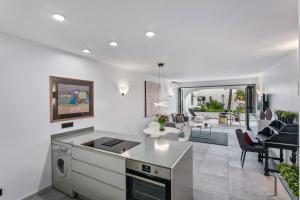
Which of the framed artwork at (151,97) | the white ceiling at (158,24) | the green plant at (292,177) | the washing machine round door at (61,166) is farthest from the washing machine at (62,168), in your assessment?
the framed artwork at (151,97)

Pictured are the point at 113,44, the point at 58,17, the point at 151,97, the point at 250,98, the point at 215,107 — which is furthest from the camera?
the point at 215,107

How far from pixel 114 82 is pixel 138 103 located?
1.31 metres

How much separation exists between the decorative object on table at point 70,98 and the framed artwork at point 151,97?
8.01ft

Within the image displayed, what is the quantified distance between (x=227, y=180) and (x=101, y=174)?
2365 mm

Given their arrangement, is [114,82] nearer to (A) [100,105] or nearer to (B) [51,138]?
(A) [100,105]

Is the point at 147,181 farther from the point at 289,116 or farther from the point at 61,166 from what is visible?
the point at 289,116

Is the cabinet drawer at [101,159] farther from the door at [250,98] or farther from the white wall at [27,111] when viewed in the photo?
the door at [250,98]

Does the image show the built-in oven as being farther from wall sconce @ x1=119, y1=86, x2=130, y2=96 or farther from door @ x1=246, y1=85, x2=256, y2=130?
door @ x1=246, y1=85, x2=256, y2=130

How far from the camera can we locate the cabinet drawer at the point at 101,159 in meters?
1.91

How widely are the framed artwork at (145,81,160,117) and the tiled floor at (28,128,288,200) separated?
2241mm

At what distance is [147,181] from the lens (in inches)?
66.6

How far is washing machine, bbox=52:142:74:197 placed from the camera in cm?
244

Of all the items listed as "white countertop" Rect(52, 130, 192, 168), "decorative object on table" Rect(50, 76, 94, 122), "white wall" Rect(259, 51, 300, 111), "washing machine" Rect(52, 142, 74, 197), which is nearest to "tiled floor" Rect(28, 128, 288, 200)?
"washing machine" Rect(52, 142, 74, 197)

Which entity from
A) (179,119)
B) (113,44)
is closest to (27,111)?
(113,44)
